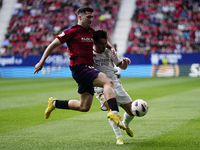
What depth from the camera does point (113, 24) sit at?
113ft

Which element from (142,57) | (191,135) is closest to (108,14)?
(142,57)

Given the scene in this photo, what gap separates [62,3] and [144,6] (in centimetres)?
900

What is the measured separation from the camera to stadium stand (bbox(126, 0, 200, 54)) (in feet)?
95.1

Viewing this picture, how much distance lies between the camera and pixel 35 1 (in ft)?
127

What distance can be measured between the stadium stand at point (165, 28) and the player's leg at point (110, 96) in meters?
22.5

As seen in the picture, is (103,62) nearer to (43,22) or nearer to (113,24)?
(113,24)

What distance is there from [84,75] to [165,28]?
2610 cm

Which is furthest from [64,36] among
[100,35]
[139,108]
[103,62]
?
[139,108]

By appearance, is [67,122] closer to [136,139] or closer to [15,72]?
[136,139]

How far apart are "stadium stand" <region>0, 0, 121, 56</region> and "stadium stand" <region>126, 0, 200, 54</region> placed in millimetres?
3242

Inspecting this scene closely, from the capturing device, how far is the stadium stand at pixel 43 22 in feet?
110

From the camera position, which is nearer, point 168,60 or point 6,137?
point 6,137

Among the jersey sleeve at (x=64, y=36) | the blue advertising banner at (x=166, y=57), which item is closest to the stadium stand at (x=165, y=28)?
the blue advertising banner at (x=166, y=57)

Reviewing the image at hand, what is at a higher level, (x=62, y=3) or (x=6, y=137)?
(x=62, y=3)
